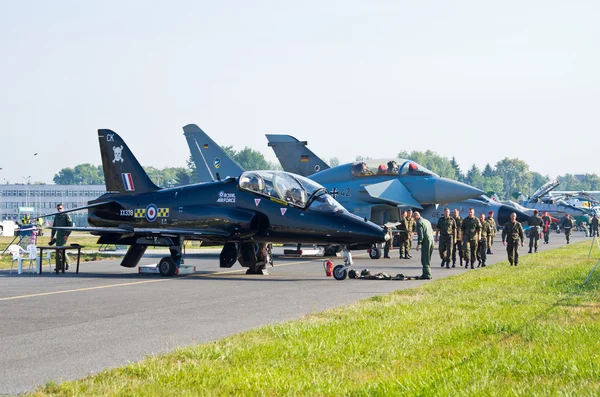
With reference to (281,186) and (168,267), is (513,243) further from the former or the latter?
(168,267)

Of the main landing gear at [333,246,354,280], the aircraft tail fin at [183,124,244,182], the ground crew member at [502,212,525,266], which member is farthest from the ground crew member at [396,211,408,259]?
the main landing gear at [333,246,354,280]

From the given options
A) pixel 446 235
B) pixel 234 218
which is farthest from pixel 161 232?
pixel 446 235

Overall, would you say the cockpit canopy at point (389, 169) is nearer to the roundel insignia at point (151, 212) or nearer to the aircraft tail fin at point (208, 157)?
the aircraft tail fin at point (208, 157)

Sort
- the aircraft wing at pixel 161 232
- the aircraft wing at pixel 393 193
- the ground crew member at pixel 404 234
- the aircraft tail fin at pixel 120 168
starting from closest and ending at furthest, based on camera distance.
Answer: the aircraft wing at pixel 161 232 < the aircraft tail fin at pixel 120 168 < the ground crew member at pixel 404 234 < the aircraft wing at pixel 393 193

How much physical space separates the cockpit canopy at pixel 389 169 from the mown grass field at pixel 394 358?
17.9 meters

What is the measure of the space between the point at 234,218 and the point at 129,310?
685 centimetres

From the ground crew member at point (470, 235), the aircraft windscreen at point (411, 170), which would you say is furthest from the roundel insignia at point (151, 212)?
the aircraft windscreen at point (411, 170)

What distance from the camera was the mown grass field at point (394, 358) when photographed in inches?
253

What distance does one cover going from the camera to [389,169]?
97.9 feet

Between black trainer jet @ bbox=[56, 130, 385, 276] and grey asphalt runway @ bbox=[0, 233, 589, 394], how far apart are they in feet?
2.72

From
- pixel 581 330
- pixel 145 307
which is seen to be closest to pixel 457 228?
pixel 145 307

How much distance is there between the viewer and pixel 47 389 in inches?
254

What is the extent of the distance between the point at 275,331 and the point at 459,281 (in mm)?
8042

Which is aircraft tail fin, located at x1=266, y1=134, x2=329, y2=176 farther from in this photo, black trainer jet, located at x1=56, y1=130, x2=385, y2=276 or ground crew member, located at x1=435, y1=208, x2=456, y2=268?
black trainer jet, located at x1=56, y1=130, x2=385, y2=276
